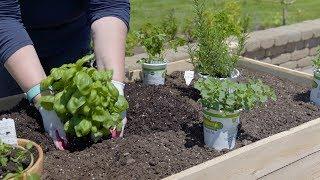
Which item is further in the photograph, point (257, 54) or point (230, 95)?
point (257, 54)

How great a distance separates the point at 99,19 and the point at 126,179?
811 millimetres

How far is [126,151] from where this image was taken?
207 centimetres

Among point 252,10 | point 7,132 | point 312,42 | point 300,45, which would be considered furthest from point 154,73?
point 252,10

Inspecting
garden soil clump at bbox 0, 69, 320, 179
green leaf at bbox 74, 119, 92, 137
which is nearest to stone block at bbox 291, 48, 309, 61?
garden soil clump at bbox 0, 69, 320, 179

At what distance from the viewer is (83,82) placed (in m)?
1.89

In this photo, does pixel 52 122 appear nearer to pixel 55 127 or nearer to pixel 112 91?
pixel 55 127

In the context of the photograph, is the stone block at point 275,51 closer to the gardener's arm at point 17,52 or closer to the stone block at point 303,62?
the stone block at point 303,62

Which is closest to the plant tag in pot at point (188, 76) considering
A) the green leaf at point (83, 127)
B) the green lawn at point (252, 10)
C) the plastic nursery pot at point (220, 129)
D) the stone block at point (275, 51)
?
the plastic nursery pot at point (220, 129)

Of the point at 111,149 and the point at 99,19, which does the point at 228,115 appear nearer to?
the point at 111,149

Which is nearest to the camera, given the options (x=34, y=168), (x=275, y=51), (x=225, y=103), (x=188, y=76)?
(x=34, y=168)

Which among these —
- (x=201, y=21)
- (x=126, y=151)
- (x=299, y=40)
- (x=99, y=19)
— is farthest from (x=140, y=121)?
(x=299, y=40)

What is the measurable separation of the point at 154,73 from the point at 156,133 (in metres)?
0.68

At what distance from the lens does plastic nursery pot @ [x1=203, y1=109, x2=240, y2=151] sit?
2141 millimetres

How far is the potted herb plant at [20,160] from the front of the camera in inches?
68.8
